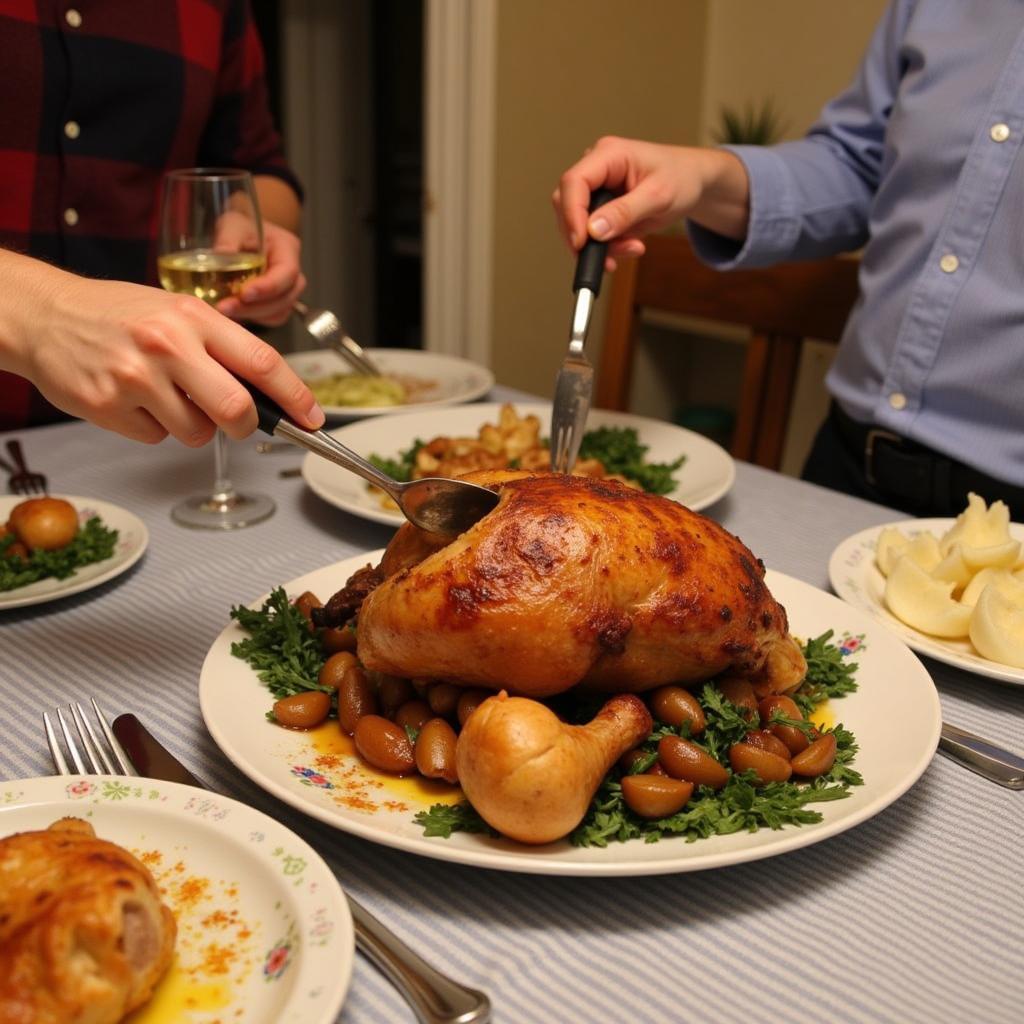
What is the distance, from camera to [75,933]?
0.61m

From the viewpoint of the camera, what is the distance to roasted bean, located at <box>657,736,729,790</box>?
90 centimetres

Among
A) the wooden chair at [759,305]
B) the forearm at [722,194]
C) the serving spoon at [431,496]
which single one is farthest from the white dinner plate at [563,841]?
the wooden chair at [759,305]

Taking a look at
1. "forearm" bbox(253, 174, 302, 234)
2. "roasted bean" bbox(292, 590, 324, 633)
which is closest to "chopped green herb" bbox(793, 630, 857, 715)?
"roasted bean" bbox(292, 590, 324, 633)

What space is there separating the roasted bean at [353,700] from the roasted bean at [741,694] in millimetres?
360

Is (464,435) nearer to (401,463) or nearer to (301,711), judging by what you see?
(401,463)

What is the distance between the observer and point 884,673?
112 cm

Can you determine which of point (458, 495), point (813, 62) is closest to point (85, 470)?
point (458, 495)

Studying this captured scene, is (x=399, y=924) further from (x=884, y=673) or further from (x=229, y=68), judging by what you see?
(x=229, y=68)

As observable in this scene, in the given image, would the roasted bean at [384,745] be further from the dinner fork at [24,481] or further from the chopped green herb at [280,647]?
the dinner fork at [24,481]

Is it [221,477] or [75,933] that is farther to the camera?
[221,477]

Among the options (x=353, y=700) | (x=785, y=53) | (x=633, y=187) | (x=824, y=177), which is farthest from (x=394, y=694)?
(x=785, y=53)

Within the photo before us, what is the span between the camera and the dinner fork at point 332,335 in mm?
2215

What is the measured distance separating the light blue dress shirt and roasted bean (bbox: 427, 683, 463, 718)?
1.21m

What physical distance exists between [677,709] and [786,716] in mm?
113
